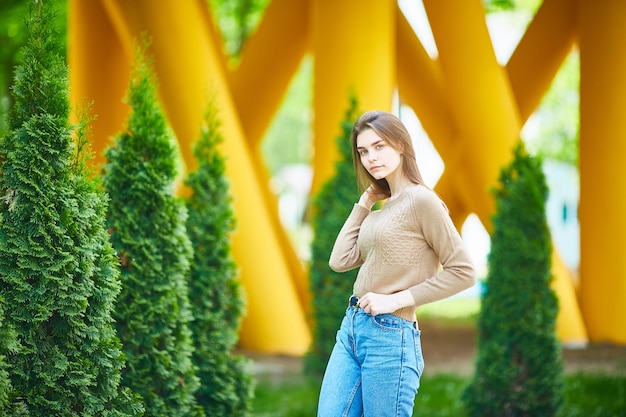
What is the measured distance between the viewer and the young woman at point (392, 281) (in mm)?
3402

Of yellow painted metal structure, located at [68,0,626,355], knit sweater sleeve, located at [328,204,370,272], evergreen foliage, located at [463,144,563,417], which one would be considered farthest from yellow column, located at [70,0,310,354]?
knit sweater sleeve, located at [328,204,370,272]

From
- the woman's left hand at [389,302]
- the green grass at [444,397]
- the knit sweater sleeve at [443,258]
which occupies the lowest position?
the green grass at [444,397]

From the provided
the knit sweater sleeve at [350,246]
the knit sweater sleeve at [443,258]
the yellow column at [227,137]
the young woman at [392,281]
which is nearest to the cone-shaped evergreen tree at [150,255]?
the knit sweater sleeve at [350,246]

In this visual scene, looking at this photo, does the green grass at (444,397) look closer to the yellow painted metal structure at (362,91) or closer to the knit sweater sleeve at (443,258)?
Answer: the yellow painted metal structure at (362,91)

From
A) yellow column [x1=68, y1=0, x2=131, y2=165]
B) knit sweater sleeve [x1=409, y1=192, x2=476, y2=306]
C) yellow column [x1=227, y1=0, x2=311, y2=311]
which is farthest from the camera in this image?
yellow column [x1=227, y1=0, x2=311, y2=311]

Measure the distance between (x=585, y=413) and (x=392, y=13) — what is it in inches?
199

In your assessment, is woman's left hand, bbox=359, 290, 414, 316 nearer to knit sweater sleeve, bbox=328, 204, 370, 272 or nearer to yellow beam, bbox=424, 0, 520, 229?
knit sweater sleeve, bbox=328, 204, 370, 272

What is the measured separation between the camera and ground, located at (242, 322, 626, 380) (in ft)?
31.7

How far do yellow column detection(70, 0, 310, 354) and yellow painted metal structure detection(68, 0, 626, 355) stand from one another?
0.05 feet

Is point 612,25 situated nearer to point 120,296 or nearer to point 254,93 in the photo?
point 254,93

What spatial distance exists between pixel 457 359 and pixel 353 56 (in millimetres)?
4331

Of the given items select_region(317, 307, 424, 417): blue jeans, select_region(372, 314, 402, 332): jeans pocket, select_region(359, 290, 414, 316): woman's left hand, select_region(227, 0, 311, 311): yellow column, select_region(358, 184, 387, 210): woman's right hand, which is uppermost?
select_region(227, 0, 311, 311): yellow column

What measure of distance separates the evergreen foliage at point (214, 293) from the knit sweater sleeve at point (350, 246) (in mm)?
2333

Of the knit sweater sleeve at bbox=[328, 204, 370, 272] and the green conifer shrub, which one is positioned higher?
the knit sweater sleeve at bbox=[328, 204, 370, 272]
